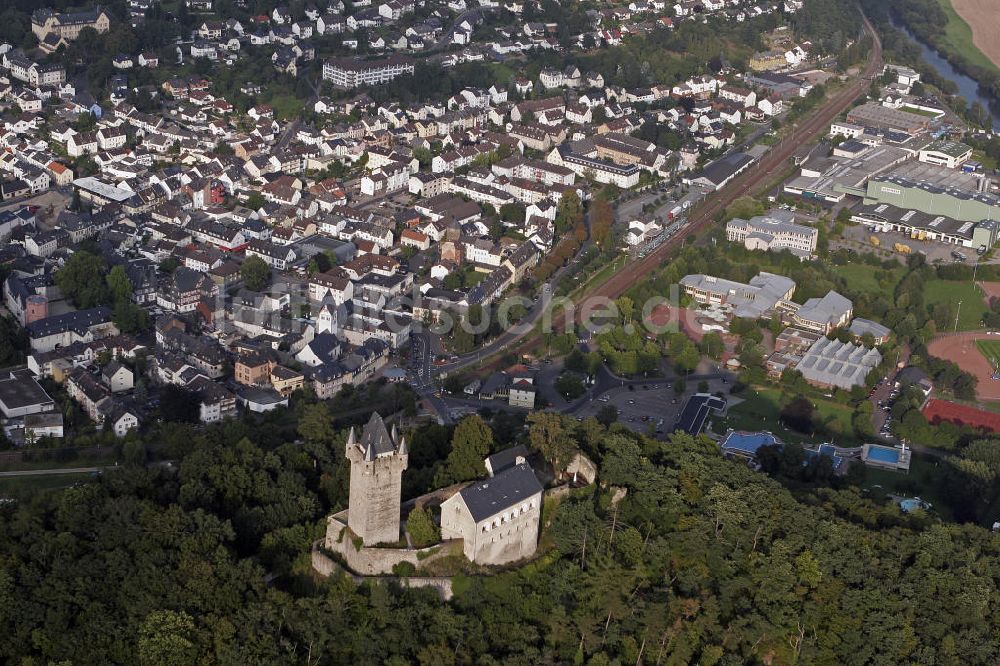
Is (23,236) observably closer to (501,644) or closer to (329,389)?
(329,389)

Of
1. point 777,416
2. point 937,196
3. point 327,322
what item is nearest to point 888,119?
point 937,196

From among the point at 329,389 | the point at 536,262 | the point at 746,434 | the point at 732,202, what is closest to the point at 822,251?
the point at 732,202

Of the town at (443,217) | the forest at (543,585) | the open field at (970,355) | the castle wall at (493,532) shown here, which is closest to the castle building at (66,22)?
the town at (443,217)

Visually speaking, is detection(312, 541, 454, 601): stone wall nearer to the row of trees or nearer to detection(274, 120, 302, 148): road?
the row of trees

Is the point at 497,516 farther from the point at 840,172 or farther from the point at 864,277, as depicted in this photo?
the point at 840,172

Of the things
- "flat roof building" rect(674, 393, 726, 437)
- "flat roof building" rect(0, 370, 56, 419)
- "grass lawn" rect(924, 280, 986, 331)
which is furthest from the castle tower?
"grass lawn" rect(924, 280, 986, 331)

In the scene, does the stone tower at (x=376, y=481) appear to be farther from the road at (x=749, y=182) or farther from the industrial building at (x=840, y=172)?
the industrial building at (x=840, y=172)

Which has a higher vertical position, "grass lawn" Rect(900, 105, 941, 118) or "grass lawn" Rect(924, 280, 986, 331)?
"grass lawn" Rect(924, 280, 986, 331)
